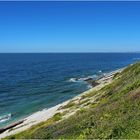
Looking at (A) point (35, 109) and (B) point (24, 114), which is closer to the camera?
(B) point (24, 114)

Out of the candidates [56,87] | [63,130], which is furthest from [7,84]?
[63,130]

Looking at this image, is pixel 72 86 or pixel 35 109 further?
pixel 72 86

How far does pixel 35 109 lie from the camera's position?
242 ft

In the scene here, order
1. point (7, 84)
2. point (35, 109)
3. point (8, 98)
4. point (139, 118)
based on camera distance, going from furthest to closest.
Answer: point (7, 84)
point (8, 98)
point (35, 109)
point (139, 118)

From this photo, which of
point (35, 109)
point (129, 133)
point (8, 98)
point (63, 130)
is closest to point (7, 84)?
point (8, 98)

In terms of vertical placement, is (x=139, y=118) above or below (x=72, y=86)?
above

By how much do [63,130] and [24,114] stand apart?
1616 inches

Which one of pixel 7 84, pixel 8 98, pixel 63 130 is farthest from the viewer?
pixel 7 84

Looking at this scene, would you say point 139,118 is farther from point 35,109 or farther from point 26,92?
point 26,92

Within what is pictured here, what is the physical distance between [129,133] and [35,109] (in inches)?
2065

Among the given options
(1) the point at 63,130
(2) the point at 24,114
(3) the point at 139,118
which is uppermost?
(3) the point at 139,118

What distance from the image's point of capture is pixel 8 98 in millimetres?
88625

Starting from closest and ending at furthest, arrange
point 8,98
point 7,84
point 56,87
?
point 8,98
point 56,87
point 7,84

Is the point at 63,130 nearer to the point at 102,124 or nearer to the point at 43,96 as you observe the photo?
the point at 102,124
